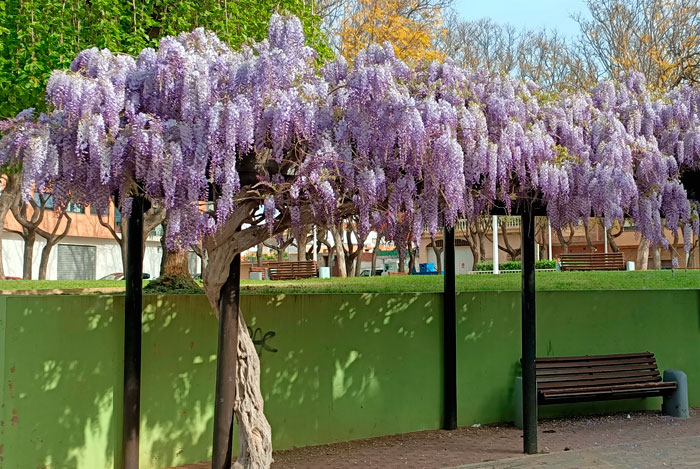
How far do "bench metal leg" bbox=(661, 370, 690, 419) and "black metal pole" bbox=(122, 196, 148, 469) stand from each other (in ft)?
23.6

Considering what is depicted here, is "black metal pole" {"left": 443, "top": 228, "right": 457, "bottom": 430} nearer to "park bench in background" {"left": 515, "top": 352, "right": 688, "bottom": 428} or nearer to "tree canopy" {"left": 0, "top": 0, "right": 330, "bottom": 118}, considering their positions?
"park bench in background" {"left": 515, "top": 352, "right": 688, "bottom": 428}

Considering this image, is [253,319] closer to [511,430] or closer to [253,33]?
[511,430]

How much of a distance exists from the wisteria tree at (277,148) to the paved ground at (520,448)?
6.01ft

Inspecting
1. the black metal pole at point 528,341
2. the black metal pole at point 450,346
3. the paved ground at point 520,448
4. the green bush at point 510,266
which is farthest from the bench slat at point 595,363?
the green bush at point 510,266

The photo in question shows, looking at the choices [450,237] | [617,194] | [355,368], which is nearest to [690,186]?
[617,194]

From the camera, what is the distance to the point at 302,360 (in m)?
8.98

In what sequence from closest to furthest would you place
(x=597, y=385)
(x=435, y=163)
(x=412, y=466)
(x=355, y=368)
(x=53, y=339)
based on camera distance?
(x=435, y=163) → (x=53, y=339) → (x=412, y=466) → (x=355, y=368) → (x=597, y=385)

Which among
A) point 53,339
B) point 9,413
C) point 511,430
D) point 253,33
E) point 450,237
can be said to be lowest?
point 511,430

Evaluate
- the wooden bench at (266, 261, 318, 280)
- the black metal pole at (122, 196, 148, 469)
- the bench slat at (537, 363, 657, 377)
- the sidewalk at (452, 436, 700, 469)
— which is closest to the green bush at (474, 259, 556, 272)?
the wooden bench at (266, 261, 318, 280)

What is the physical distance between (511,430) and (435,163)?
4.78 metres

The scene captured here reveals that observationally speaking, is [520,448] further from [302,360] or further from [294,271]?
[294,271]

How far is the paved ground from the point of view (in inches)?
319

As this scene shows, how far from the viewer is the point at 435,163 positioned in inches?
258

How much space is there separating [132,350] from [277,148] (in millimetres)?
2643
